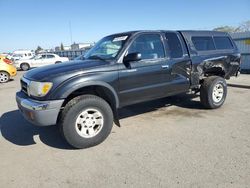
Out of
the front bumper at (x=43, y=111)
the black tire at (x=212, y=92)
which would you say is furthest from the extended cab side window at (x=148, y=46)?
the front bumper at (x=43, y=111)

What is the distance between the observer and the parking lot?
3021 mm

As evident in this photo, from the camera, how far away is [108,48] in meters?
4.82

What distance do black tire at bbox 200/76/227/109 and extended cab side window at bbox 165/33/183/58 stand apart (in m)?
1.13

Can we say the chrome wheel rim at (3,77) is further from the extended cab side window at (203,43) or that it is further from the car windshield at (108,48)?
the extended cab side window at (203,43)

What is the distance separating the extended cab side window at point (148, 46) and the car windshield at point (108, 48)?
8.9 inches

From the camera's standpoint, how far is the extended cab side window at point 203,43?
562cm

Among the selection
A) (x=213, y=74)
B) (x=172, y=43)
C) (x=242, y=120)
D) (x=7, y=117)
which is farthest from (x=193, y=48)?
(x=7, y=117)

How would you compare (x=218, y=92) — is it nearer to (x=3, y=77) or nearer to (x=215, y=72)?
(x=215, y=72)

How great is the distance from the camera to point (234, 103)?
21.1 ft

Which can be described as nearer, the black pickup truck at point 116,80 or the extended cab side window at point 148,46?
the black pickup truck at point 116,80

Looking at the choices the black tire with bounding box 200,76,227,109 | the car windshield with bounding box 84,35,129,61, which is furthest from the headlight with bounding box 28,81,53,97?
the black tire with bounding box 200,76,227,109

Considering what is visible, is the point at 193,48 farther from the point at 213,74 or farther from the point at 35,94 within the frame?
the point at 35,94

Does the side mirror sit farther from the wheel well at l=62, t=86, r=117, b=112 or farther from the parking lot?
the parking lot

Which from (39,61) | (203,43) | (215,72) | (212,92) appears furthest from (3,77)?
(212,92)
